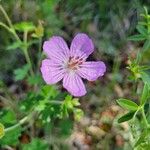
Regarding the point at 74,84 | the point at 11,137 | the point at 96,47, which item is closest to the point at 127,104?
the point at 74,84

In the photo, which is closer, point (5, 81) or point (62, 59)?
point (62, 59)

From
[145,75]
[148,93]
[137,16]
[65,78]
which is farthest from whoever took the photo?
[137,16]

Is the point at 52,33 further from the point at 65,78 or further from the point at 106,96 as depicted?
the point at 65,78

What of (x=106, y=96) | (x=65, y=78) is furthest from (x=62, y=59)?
(x=106, y=96)

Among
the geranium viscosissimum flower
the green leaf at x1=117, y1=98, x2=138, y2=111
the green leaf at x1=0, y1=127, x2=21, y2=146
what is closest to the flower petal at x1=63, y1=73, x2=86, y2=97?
the geranium viscosissimum flower

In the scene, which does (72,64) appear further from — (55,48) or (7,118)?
(7,118)

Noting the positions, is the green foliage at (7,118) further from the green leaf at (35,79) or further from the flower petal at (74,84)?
the flower petal at (74,84)

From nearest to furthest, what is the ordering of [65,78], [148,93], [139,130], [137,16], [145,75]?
[148,93] → [145,75] → [65,78] → [139,130] → [137,16]
